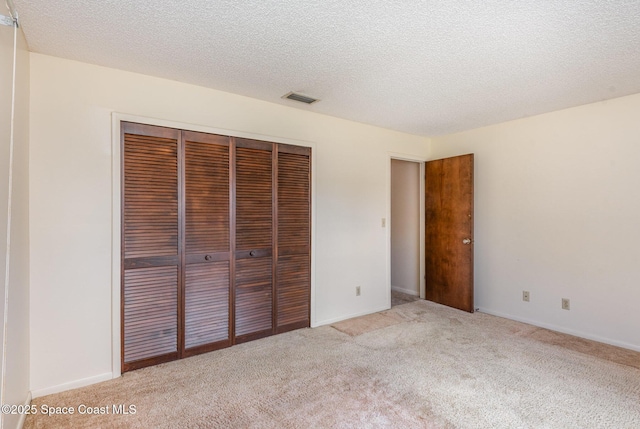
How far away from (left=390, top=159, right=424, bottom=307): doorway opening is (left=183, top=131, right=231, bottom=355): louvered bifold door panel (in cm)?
263

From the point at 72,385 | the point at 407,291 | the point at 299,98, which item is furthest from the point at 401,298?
the point at 72,385

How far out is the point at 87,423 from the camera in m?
1.89

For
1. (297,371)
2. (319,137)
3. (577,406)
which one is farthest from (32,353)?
(577,406)

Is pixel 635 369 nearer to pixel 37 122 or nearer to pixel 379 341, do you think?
pixel 379 341

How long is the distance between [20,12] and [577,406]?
4.00m

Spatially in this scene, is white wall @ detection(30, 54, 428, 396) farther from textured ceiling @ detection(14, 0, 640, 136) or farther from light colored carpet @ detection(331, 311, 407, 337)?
light colored carpet @ detection(331, 311, 407, 337)

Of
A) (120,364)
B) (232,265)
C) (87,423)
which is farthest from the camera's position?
(232,265)

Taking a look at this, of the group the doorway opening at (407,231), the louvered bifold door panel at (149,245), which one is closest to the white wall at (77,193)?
the louvered bifold door panel at (149,245)

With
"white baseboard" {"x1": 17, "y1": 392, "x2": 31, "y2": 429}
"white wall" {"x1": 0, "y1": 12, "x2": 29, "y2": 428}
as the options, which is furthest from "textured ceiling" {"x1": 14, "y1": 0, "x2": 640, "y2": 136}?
"white baseboard" {"x1": 17, "y1": 392, "x2": 31, "y2": 429}

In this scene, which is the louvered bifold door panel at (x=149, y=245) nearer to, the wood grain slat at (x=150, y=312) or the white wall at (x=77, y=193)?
the wood grain slat at (x=150, y=312)

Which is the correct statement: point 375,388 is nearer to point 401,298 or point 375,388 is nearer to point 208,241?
point 208,241

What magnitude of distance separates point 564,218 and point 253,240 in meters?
3.18

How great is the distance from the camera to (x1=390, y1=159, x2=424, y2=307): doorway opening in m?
4.73

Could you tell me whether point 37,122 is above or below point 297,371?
above
